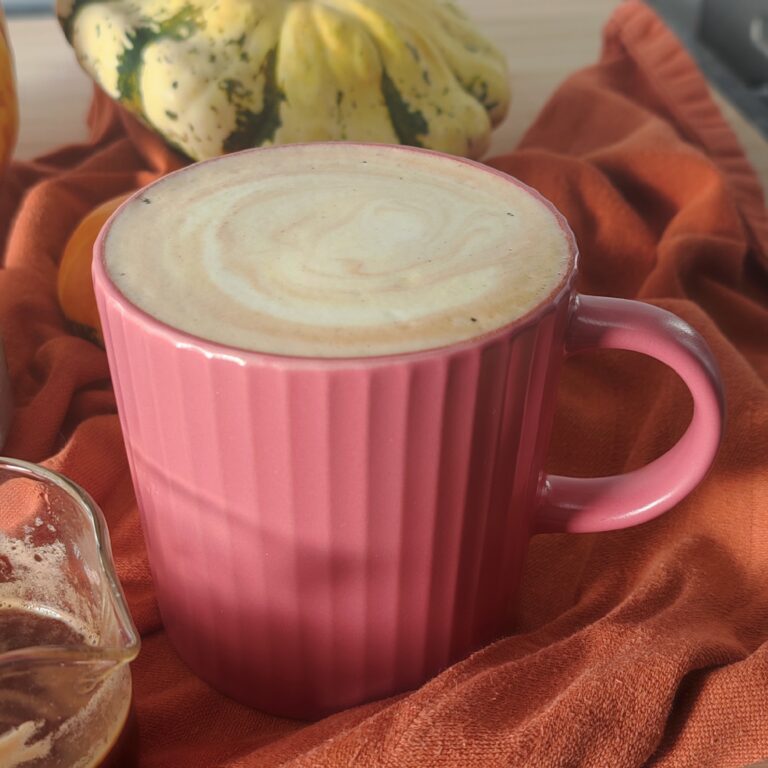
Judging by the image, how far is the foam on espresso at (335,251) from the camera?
0.94 feet

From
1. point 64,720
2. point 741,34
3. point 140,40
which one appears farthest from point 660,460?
point 741,34

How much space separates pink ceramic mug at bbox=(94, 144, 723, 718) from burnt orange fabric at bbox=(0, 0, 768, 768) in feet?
0.06

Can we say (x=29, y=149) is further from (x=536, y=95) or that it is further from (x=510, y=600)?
(x=510, y=600)

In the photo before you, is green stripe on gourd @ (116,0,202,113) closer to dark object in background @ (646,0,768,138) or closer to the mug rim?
the mug rim

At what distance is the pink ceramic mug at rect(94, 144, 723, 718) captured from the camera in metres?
0.28

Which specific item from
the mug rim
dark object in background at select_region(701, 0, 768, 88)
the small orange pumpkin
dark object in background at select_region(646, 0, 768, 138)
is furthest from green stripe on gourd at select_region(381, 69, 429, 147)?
dark object in background at select_region(701, 0, 768, 88)

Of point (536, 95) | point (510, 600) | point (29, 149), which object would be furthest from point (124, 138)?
point (510, 600)

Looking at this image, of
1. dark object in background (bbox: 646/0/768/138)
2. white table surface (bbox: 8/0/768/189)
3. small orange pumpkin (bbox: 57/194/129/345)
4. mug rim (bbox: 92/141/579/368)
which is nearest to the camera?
mug rim (bbox: 92/141/579/368)

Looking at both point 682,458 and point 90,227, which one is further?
point 90,227

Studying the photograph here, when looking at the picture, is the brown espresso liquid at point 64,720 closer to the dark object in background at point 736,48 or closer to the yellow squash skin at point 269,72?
the yellow squash skin at point 269,72

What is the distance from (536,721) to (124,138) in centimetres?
47

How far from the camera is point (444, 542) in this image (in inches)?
12.8

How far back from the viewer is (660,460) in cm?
37

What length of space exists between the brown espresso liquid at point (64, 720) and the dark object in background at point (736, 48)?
71 centimetres
